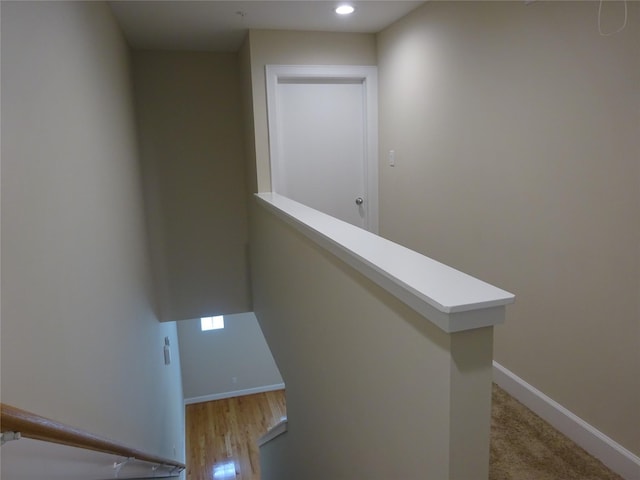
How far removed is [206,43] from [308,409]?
3294 mm

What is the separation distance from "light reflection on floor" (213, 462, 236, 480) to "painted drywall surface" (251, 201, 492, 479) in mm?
3707

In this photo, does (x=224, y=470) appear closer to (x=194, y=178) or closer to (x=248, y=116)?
(x=194, y=178)


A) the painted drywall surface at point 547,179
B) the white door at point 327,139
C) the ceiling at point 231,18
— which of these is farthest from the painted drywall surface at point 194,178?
the painted drywall surface at point 547,179

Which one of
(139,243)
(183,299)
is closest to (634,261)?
(139,243)

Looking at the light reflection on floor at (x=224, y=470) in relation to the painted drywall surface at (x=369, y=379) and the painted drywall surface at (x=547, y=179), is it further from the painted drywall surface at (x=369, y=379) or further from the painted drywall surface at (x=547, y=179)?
the painted drywall surface at (x=547, y=179)

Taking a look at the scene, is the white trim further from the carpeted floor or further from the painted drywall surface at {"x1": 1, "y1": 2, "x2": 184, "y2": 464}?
the carpeted floor

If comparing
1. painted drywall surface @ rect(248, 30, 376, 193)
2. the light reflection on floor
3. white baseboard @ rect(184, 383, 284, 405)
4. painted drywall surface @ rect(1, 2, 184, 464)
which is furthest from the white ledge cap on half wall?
white baseboard @ rect(184, 383, 284, 405)

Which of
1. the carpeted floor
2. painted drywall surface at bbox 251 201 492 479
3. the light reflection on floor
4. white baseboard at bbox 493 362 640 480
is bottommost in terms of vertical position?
the light reflection on floor

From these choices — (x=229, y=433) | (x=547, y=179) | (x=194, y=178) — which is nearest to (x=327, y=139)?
(x=194, y=178)

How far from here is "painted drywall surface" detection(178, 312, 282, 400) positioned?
25.8ft

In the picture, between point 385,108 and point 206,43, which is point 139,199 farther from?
point 385,108

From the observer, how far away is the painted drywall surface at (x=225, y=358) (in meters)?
7.88

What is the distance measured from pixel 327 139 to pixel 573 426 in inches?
115

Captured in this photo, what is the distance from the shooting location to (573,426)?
211 cm
